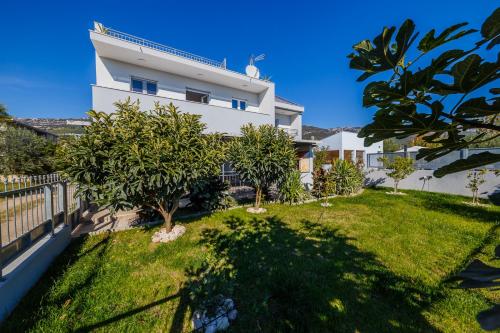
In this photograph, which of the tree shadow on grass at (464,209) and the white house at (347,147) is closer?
the tree shadow on grass at (464,209)

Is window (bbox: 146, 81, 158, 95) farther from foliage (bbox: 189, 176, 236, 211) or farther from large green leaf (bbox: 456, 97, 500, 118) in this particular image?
large green leaf (bbox: 456, 97, 500, 118)

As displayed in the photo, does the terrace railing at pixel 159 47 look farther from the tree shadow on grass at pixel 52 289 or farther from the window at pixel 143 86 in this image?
the tree shadow on grass at pixel 52 289

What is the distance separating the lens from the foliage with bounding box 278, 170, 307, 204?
9.55 metres

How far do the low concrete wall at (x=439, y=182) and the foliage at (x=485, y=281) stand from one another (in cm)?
1297

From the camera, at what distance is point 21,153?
50.3 ft

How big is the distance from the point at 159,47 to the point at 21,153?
49.4 feet

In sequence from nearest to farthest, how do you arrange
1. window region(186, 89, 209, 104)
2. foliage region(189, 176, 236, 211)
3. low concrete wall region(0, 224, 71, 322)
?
low concrete wall region(0, 224, 71, 322) < foliage region(189, 176, 236, 211) < window region(186, 89, 209, 104)

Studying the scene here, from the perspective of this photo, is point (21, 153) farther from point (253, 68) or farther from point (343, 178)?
point (343, 178)

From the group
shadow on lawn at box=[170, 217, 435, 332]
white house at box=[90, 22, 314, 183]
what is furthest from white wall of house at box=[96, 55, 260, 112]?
shadow on lawn at box=[170, 217, 435, 332]

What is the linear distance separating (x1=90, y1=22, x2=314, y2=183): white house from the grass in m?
5.18

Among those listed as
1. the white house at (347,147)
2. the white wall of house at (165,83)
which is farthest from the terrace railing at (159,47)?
the white house at (347,147)

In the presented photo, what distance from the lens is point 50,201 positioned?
480cm

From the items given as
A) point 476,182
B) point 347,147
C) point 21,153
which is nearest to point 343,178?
point 476,182

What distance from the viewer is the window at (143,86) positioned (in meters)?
10.6
